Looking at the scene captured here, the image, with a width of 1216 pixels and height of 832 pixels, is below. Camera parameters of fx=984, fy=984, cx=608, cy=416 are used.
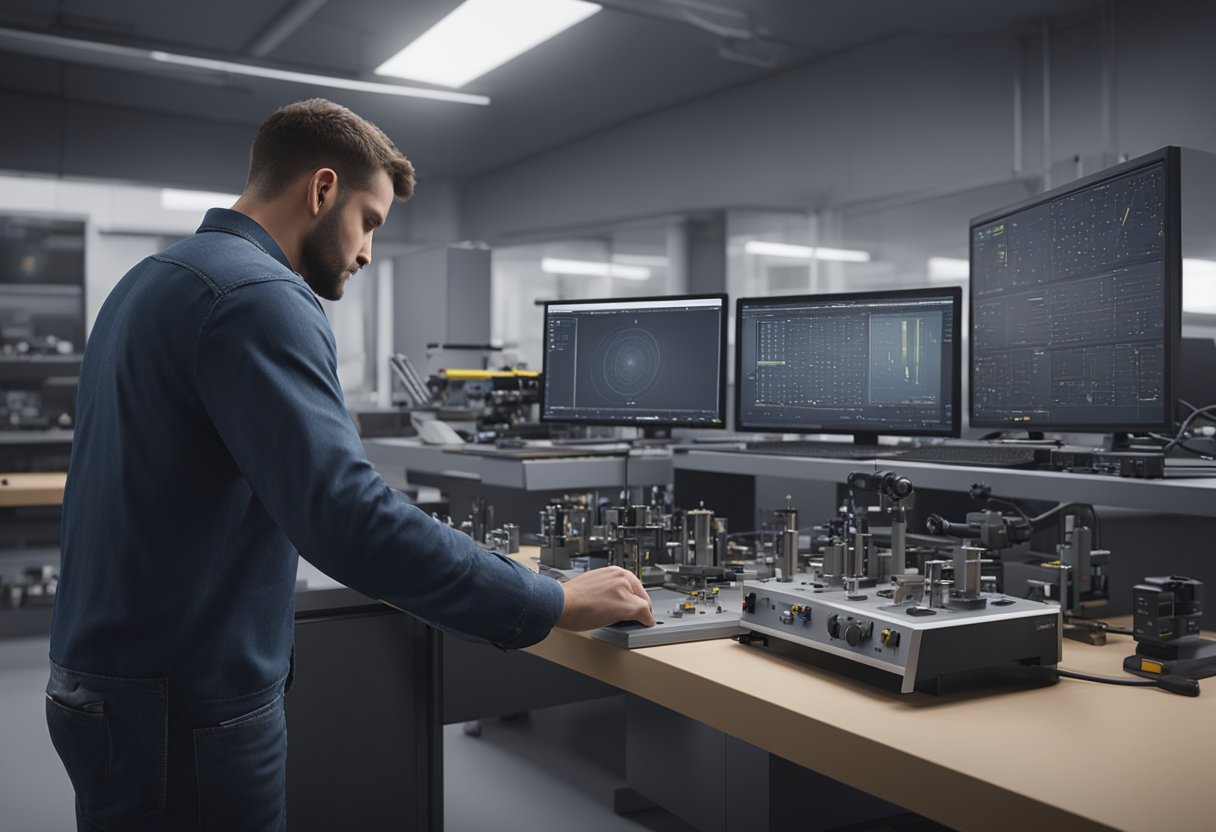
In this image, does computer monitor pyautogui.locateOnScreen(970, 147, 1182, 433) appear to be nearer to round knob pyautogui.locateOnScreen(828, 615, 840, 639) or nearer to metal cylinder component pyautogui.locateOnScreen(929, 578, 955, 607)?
metal cylinder component pyautogui.locateOnScreen(929, 578, 955, 607)

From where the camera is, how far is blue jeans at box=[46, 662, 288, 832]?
104 centimetres

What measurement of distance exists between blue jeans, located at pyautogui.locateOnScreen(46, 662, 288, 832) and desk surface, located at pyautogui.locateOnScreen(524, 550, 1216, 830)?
1.71 ft

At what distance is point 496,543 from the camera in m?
2.21

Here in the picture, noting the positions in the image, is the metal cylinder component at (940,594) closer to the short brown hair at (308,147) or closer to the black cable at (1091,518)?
the black cable at (1091,518)

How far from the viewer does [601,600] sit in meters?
1.24

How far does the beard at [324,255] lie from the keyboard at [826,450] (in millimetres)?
1033

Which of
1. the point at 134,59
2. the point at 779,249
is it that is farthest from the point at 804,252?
the point at 134,59

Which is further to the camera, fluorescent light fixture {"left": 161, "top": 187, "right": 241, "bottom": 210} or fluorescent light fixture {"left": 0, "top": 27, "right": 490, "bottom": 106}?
fluorescent light fixture {"left": 161, "top": 187, "right": 241, "bottom": 210}

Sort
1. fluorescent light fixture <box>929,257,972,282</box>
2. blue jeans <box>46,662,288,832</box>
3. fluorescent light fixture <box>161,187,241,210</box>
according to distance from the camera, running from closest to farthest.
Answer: blue jeans <box>46,662,288,832</box> < fluorescent light fixture <box>929,257,972,282</box> < fluorescent light fixture <box>161,187,241,210</box>

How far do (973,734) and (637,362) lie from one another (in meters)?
1.45

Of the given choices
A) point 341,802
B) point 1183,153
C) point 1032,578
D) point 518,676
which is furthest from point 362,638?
point 1183,153

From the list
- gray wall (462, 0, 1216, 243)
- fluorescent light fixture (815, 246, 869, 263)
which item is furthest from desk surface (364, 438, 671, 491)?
fluorescent light fixture (815, 246, 869, 263)

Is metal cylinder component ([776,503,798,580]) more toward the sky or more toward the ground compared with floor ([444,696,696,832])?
more toward the sky

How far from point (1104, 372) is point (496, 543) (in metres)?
1.27
